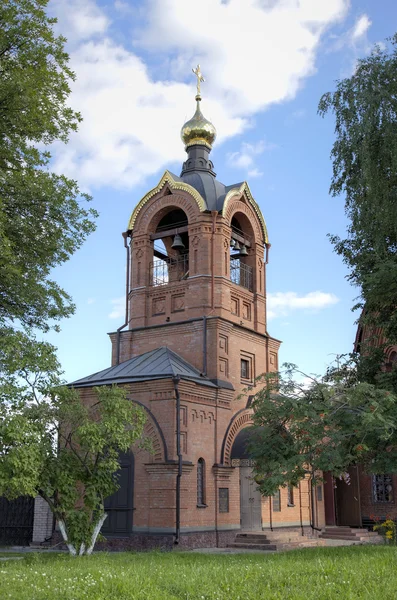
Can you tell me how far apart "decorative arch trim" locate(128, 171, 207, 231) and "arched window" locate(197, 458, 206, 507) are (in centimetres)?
749

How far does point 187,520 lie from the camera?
1542 cm

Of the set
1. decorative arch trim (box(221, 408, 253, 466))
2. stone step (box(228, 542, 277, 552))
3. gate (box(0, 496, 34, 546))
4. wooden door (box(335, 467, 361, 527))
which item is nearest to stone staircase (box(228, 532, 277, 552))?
stone step (box(228, 542, 277, 552))

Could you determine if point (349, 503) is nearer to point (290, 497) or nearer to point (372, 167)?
point (290, 497)

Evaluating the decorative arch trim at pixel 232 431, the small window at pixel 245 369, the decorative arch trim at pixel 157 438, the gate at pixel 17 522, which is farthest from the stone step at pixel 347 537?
the gate at pixel 17 522

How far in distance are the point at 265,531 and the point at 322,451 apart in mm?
7003

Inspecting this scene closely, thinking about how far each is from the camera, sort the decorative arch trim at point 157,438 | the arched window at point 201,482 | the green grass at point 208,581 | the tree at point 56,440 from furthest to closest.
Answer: the arched window at point 201,482
the decorative arch trim at point 157,438
the tree at point 56,440
the green grass at point 208,581

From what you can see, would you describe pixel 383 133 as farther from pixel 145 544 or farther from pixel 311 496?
pixel 311 496

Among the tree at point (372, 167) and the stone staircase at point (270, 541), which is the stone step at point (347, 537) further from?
the tree at point (372, 167)

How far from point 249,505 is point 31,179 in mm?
10967

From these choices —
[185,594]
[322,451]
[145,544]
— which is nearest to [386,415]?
[322,451]

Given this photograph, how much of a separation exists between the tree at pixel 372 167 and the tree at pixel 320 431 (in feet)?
6.46

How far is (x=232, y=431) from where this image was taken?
17750 millimetres

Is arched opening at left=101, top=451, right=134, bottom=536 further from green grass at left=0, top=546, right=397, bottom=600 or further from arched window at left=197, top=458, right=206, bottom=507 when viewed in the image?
green grass at left=0, top=546, right=397, bottom=600

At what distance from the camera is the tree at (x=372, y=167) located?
12016 millimetres
